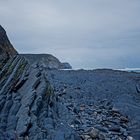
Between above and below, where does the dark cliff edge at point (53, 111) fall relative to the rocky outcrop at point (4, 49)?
below

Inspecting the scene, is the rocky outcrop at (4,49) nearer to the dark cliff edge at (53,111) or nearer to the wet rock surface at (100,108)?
the dark cliff edge at (53,111)

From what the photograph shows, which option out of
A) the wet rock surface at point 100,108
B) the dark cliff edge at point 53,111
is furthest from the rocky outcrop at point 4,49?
the wet rock surface at point 100,108

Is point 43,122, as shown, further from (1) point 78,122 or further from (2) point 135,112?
(2) point 135,112

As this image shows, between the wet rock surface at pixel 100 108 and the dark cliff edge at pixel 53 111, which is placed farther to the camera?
the wet rock surface at pixel 100 108

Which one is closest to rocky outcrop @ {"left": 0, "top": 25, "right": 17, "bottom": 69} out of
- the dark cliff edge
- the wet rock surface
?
the dark cliff edge

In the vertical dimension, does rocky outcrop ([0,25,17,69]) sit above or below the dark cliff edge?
above

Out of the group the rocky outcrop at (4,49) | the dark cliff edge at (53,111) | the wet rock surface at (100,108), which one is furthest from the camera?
the rocky outcrop at (4,49)

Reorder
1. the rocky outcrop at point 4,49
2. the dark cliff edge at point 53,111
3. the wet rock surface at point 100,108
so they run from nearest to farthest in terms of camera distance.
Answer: the dark cliff edge at point 53,111
the wet rock surface at point 100,108
the rocky outcrop at point 4,49

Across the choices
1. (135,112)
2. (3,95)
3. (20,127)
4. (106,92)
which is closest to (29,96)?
(3,95)

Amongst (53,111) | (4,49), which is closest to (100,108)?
(53,111)

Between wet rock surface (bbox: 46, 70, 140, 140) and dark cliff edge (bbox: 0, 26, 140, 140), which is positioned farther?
wet rock surface (bbox: 46, 70, 140, 140)

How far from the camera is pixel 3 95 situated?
49.5 ft

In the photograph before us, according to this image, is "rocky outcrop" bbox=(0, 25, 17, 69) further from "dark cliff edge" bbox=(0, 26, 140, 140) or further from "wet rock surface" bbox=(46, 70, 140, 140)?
"wet rock surface" bbox=(46, 70, 140, 140)

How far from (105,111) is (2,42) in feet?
39.1
